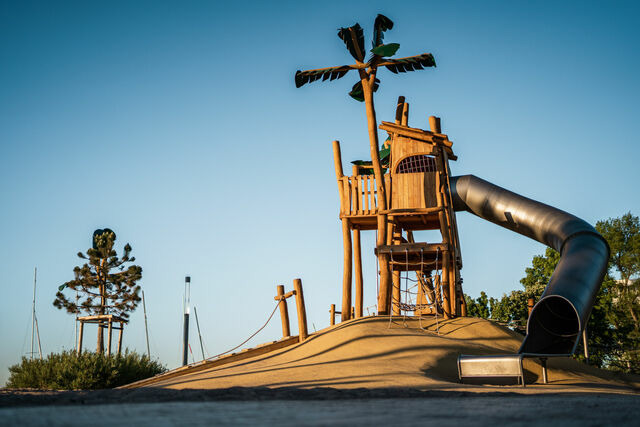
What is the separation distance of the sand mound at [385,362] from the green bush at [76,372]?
501 centimetres

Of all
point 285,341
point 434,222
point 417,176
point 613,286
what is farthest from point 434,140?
point 613,286

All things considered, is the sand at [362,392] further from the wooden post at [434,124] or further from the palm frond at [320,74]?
the palm frond at [320,74]

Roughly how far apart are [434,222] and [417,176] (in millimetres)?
2133

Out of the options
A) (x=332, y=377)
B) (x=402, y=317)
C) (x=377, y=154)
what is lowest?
(x=332, y=377)

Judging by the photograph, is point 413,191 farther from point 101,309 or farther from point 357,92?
point 101,309

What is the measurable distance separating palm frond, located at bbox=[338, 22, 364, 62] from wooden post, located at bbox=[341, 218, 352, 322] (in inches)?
207

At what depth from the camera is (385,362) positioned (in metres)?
11.3

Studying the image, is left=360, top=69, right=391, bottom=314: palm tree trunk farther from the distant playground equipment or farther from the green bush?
the green bush

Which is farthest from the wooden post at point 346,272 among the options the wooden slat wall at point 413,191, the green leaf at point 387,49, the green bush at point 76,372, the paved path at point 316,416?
the paved path at point 316,416

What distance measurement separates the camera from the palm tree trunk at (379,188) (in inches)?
643

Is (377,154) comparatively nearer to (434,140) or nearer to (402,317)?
(434,140)

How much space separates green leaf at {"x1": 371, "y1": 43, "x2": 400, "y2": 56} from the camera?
57.6 feet

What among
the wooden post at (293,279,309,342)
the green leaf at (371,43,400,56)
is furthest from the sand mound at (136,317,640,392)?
the green leaf at (371,43,400,56)

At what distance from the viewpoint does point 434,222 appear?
18.9 m
